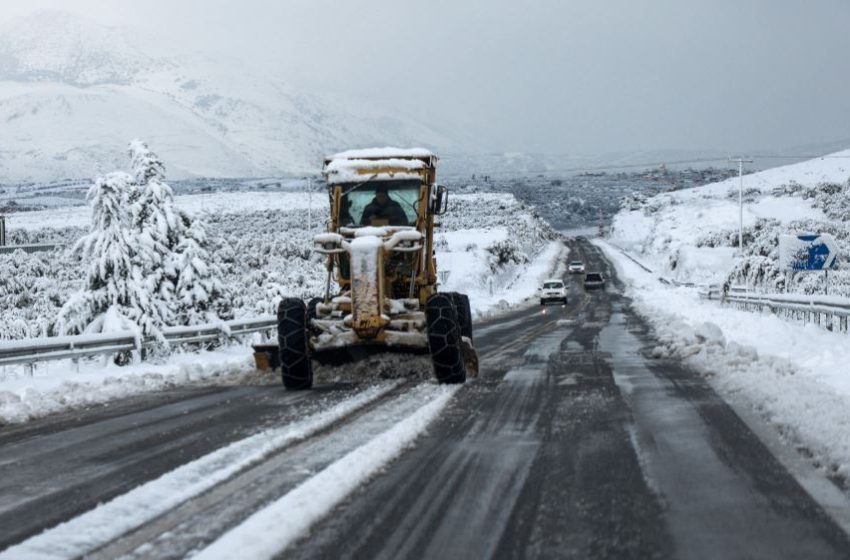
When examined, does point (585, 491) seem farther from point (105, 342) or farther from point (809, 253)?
point (809, 253)

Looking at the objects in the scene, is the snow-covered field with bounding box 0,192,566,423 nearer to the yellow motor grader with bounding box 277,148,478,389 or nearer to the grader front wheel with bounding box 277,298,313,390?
the grader front wheel with bounding box 277,298,313,390

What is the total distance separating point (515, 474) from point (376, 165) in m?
7.62

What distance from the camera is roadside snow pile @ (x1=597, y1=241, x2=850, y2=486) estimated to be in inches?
278

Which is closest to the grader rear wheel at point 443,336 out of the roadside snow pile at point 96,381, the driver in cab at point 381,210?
the driver in cab at point 381,210

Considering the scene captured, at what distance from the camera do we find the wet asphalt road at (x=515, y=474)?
450 centimetres

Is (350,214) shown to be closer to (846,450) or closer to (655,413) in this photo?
(655,413)

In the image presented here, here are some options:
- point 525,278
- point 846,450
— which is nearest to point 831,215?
point 525,278

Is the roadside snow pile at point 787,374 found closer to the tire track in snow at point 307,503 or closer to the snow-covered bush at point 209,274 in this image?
the tire track in snow at point 307,503

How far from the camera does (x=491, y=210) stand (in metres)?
126

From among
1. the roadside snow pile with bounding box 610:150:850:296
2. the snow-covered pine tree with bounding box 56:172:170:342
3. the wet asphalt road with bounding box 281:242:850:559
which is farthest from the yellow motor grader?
the roadside snow pile with bounding box 610:150:850:296

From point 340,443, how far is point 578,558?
332 cm

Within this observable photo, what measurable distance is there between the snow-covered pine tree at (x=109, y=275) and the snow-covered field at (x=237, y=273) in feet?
4.18

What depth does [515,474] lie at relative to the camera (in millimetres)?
6098

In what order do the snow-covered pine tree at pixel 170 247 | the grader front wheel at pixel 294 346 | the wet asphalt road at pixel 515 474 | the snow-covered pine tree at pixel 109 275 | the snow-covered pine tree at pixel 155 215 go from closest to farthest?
the wet asphalt road at pixel 515 474 < the grader front wheel at pixel 294 346 < the snow-covered pine tree at pixel 109 275 < the snow-covered pine tree at pixel 155 215 < the snow-covered pine tree at pixel 170 247
